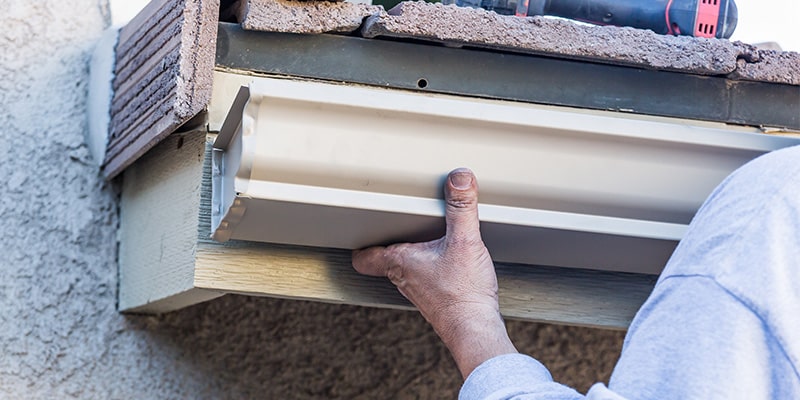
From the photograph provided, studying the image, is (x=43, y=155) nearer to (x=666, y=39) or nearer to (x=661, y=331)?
(x=666, y=39)

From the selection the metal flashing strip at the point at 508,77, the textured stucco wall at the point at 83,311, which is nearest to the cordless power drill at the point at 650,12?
the metal flashing strip at the point at 508,77

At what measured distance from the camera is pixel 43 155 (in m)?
1.37

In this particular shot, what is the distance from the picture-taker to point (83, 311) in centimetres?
136

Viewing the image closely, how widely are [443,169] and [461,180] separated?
25 millimetres

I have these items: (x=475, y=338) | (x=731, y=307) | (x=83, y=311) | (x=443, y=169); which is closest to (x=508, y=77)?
(x=443, y=169)

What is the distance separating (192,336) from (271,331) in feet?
0.43

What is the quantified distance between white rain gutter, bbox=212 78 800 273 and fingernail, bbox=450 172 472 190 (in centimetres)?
1

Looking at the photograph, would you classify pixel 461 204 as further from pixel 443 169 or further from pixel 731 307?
pixel 731 307

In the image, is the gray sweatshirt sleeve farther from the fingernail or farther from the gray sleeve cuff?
the fingernail

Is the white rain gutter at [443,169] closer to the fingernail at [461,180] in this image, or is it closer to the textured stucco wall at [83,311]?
the fingernail at [461,180]

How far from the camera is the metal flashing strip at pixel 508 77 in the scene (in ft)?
3.59

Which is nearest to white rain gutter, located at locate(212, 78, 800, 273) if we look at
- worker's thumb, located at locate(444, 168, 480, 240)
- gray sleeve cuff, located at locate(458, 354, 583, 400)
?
worker's thumb, located at locate(444, 168, 480, 240)

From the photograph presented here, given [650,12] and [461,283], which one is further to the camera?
[650,12]

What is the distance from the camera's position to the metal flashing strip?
109cm
